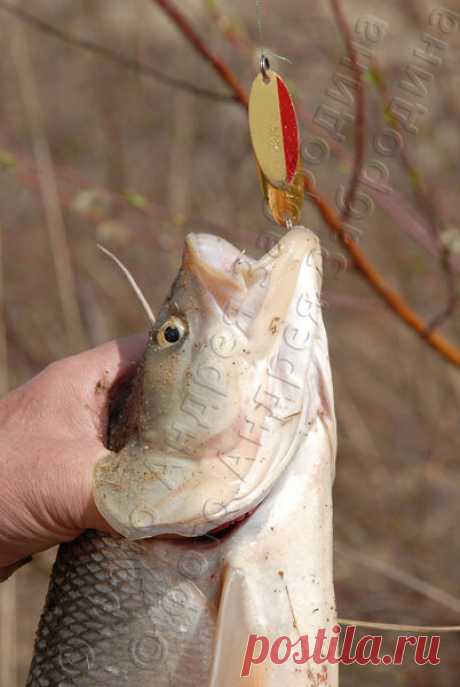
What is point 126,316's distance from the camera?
5004 millimetres

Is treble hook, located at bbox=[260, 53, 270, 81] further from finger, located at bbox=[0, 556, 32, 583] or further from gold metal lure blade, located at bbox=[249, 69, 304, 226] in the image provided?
finger, located at bbox=[0, 556, 32, 583]

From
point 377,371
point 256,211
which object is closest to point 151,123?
point 256,211

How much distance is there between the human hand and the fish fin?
21cm

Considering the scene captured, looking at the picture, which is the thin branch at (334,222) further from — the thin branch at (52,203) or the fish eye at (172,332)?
the thin branch at (52,203)

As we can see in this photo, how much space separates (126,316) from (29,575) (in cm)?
131

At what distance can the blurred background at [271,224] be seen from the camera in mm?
3160

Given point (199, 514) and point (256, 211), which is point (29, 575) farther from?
point (199, 514)

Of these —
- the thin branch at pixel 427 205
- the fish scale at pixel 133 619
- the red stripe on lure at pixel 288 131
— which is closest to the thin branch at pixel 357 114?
the thin branch at pixel 427 205

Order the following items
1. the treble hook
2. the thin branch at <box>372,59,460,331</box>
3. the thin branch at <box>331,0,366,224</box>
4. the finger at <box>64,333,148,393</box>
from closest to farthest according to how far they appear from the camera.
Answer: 1. the treble hook
2. the finger at <box>64,333,148,393</box>
3. the thin branch at <box>331,0,366,224</box>
4. the thin branch at <box>372,59,460,331</box>

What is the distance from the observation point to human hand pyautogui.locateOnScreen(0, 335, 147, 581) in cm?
157

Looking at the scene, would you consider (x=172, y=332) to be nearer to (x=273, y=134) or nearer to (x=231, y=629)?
(x=273, y=134)

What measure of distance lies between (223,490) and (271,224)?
1987mm

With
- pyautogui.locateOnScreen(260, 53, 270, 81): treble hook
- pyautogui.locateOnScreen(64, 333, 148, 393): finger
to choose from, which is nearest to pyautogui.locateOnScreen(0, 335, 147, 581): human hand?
pyautogui.locateOnScreen(64, 333, 148, 393): finger

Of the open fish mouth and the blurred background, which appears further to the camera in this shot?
the blurred background
